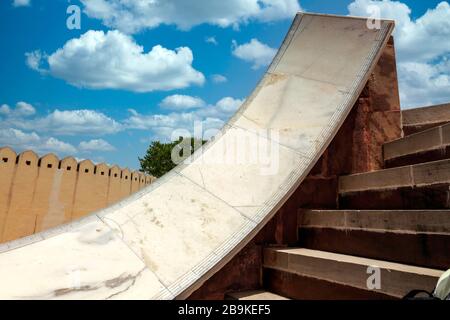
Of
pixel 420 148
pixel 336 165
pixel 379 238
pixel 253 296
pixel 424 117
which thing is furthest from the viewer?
pixel 424 117

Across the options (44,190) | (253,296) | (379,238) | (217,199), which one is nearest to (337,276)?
(379,238)

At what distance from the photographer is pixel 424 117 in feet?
11.5

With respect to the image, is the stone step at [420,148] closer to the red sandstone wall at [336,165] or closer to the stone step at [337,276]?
the red sandstone wall at [336,165]

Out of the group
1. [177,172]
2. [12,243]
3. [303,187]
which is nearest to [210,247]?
[177,172]

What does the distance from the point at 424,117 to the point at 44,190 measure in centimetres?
790

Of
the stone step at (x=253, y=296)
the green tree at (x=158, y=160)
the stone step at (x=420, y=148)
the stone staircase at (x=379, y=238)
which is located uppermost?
the green tree at (x=158, y=160)

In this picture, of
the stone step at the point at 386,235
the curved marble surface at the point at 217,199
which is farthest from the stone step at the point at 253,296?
the stone step at the point at 386,235

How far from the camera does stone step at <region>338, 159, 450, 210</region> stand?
2.11 meters

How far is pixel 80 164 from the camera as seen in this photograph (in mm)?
8297

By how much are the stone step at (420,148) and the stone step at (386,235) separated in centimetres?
86

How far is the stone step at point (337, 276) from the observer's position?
5.50 ft

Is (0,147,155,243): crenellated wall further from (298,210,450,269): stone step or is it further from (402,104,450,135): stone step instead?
(402,104,450,135): stone step

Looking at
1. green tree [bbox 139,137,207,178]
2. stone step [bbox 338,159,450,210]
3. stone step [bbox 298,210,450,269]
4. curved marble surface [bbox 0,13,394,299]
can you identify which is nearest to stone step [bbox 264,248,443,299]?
stone step [bbox 298,210,450,269]

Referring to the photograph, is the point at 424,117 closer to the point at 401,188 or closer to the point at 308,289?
the point at 401,188
